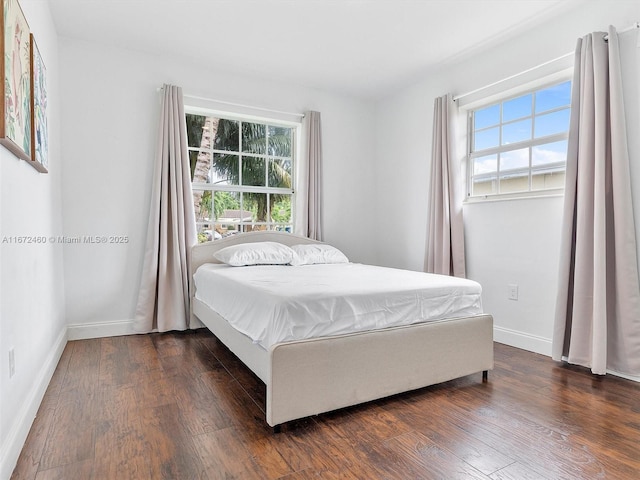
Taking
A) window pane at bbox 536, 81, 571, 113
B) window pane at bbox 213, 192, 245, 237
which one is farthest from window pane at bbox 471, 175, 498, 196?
window pane at bbox 213, 192, 245, 237

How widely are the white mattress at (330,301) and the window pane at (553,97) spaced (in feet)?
5.25

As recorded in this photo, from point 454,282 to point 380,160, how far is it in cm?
249

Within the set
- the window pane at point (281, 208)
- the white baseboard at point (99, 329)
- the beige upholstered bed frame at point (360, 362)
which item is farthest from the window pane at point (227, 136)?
the beige upholstered bed frame at point (360, 362)

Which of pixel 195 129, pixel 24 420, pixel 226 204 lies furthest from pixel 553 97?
pixel 24 420

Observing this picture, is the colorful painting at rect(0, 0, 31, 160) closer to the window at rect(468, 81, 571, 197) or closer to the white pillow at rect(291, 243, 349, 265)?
the white pillow at rect(291, 243, 349, 265)

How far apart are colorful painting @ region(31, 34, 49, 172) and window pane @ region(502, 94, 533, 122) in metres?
3.26

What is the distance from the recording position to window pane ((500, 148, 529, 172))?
305 centimetres

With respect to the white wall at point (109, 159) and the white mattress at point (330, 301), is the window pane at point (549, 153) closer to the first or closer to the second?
the white mattress at point (330, 301)

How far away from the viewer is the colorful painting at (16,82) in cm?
147

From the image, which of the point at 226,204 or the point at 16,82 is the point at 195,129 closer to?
the point at 226,204

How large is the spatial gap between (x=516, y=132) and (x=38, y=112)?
330 centimetres

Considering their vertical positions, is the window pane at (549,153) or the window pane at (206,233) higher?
the window pane at (549,153)

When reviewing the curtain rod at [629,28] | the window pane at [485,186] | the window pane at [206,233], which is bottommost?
the window pane at [206,233]

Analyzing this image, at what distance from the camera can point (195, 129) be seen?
12.3 ft
